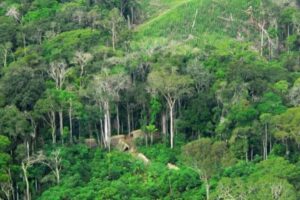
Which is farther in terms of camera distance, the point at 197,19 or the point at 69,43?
the point at 197,19

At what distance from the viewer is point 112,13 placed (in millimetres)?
64562

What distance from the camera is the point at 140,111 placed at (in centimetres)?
5594

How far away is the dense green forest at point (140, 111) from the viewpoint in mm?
44500

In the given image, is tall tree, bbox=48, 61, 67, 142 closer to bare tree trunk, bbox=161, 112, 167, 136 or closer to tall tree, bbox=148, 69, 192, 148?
tall tree, bbox=148, 69, 192, 148

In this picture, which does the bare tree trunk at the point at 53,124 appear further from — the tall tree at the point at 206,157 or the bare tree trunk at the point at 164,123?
the tall tree at the point at 206,157

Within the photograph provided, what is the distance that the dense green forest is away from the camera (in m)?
44.5

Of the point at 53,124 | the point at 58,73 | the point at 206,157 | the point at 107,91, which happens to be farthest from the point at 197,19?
the point at 206,157

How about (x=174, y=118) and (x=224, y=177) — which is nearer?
(x=224, y=177)

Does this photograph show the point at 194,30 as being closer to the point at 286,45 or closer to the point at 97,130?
the point at 286,45

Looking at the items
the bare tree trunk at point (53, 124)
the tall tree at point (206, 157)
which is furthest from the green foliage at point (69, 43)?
the tall tree at point (206, 157)

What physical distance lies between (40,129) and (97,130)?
439 cm

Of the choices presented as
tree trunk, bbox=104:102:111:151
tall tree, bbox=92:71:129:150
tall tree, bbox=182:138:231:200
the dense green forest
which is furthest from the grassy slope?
tall tree, bbox=182:138:231:200

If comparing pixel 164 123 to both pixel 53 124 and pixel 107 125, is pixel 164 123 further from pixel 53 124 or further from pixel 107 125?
pixel 53 124

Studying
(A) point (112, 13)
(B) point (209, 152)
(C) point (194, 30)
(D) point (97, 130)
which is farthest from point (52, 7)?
(B) point (209, 152)
